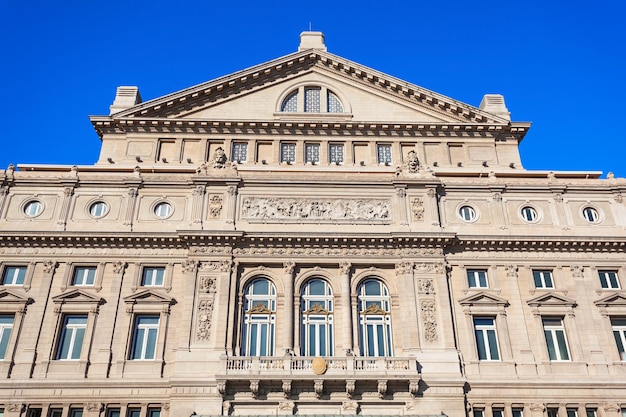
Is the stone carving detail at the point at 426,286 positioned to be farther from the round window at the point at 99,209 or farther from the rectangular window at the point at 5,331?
the rectangular window at the point at 5,331

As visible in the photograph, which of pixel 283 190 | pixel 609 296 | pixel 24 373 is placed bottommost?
pixel 24 373

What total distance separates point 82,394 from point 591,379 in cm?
2817

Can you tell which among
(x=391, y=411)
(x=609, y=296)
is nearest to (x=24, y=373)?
(x=391, y=411)

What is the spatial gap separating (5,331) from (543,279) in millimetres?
32395

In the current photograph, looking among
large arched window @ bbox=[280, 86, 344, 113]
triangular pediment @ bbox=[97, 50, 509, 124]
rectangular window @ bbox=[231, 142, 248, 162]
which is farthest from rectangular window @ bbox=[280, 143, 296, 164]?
large arched window @ bbox=[280, 86, 344, 113]

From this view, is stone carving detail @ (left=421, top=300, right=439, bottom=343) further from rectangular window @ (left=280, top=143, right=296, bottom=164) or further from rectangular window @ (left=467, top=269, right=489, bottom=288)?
rectangular window @ (left=280, top=143, right=296, bottom=164)

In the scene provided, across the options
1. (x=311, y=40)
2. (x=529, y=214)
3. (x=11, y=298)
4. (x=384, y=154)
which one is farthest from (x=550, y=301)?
(x=11, y=298)

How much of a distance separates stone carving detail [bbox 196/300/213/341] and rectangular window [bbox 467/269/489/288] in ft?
51.9

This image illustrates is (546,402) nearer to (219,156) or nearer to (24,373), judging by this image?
(219,156)

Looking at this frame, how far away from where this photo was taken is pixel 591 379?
107 feet

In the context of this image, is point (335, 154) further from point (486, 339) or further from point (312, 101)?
point (486, 339)

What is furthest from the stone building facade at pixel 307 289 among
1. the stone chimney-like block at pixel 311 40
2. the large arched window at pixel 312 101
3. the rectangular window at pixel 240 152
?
the stone chimney-like block at pixel 311 40

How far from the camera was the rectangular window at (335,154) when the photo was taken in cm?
4394

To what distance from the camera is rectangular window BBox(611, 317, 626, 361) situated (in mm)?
33750
